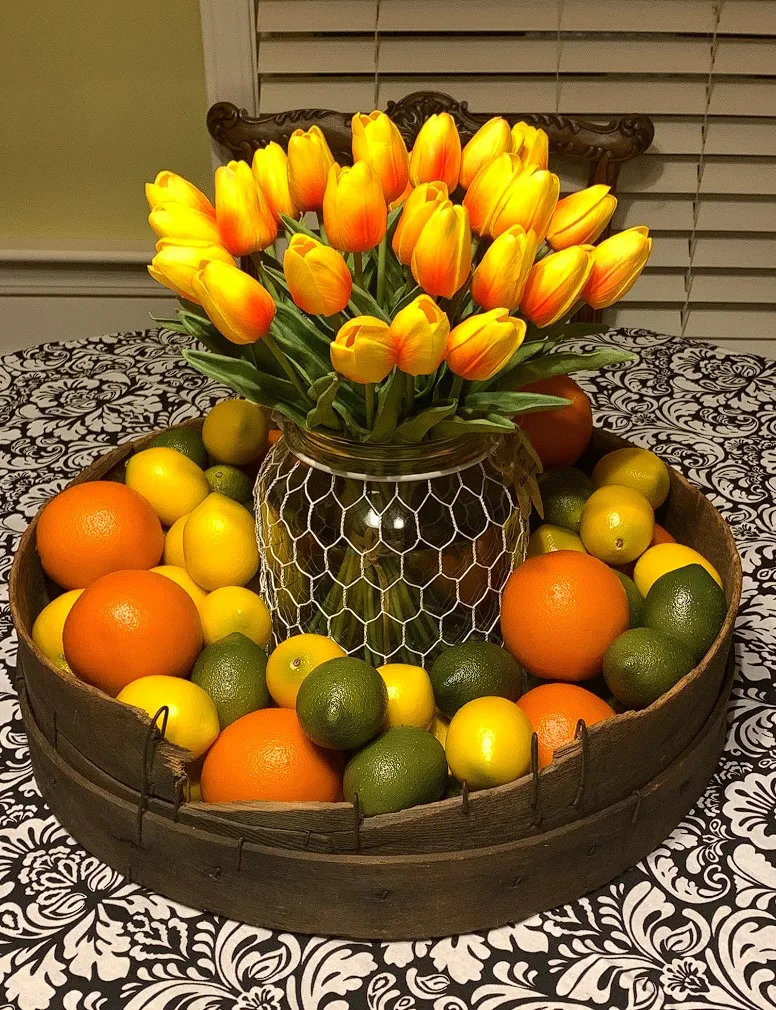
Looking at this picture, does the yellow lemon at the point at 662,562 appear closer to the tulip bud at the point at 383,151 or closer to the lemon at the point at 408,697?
the lemon at the point at 408,697

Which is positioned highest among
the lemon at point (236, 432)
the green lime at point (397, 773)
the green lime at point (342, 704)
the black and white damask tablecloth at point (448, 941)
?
the lemon at point (236, 432)

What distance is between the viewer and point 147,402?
1.46 m

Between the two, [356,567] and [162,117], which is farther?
[162,117]

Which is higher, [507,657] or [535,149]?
[535,149]

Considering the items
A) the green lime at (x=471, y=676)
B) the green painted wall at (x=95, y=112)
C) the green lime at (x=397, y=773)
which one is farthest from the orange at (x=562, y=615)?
the green painted wall at (x=95, y=112)

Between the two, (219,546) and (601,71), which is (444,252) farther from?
(601,71)

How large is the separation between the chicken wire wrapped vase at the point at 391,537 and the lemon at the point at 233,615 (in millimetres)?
19

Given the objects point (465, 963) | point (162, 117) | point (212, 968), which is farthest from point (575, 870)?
point (162, 117)

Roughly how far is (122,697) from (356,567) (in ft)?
0.68

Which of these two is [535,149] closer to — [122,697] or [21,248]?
[122,697]

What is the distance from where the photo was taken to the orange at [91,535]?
91cm

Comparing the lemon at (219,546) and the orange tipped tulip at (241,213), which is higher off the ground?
the orange tipped tulip at (241,213)

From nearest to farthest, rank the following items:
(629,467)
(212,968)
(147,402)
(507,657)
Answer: (212,968) < (507,657) < (629,467) < (147,402)

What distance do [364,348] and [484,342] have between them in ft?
0.28
